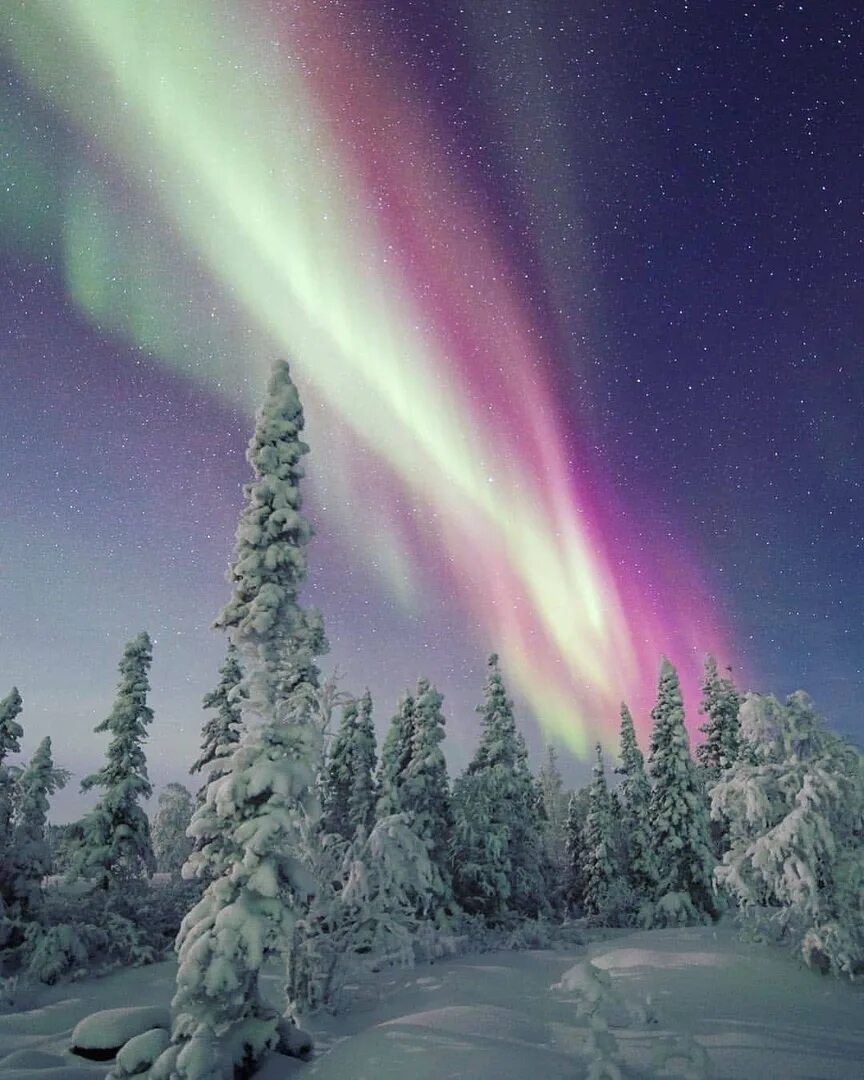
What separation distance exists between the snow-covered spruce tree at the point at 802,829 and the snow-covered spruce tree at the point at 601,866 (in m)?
25.6

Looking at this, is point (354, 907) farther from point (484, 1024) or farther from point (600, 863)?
point (600, 863)

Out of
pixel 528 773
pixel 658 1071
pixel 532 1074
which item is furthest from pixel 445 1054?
pixel 528 773

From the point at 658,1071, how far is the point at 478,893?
25493mm

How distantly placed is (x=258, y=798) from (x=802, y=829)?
15.1 m

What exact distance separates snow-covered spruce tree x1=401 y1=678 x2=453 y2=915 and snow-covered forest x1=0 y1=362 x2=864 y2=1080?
0.40 ft

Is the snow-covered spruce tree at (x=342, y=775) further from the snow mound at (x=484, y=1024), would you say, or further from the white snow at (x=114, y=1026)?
the snow mound at (x=484, y=1024)

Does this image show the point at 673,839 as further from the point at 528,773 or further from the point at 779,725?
the point at 779,725

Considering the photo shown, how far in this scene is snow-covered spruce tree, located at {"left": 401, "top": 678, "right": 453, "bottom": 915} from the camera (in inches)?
1357

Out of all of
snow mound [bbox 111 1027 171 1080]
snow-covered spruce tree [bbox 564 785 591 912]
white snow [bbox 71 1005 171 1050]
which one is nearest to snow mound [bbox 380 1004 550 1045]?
snow mound [bbox 111 1027 171 1080]

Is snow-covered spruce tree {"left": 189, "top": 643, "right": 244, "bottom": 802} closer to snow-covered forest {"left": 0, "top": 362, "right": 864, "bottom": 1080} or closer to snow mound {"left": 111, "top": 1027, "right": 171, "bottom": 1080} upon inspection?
snow-covered forest {"left": 0, "top": 362, "right": 864, "bottom": 1080}

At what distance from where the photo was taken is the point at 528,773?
4556 cm

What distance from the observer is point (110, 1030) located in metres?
16.0

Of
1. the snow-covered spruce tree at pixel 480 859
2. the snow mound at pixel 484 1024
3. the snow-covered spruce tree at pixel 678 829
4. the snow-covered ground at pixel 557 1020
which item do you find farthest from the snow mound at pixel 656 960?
the snow-covered spruce tree at pixel 678 829

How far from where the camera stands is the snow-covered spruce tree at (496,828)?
114 ft
